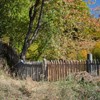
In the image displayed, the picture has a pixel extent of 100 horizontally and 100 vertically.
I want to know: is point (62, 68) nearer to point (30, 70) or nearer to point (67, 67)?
point (67, 67)

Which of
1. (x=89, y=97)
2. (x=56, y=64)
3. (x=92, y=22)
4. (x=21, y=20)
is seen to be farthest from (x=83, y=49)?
(x=89, y=97)

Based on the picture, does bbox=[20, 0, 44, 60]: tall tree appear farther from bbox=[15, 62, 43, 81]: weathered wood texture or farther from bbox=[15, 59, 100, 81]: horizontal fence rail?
bbox=[15, 59, 100, 81]: horizontal fence rail

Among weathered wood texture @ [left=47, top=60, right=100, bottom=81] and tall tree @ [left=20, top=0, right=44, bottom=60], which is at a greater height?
tall tree @ [left=20, top=0, right=44, bottom=60]

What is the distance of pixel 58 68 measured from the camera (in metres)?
17.7

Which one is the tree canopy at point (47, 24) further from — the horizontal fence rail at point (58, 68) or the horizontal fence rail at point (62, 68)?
the horizontal fence rail at point (62, 68)

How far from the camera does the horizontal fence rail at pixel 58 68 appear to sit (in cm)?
1745

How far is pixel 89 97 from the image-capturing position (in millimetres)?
11070

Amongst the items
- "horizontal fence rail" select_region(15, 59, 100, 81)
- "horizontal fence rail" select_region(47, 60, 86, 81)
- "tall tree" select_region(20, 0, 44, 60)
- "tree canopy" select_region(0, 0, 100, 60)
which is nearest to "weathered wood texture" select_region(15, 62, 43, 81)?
"horizontal fence rail" select_region(15, 59, 100, 81)

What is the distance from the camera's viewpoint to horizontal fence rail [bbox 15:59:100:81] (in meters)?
17.5

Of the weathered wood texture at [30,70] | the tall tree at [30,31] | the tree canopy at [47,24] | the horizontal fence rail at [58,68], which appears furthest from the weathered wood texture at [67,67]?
the tree canopy at [47,24]

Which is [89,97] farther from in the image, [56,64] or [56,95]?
[56,64]

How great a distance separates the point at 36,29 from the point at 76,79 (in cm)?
767

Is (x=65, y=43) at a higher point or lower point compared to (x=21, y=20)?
lower

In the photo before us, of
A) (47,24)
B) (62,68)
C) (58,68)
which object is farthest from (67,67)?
(47,24)
